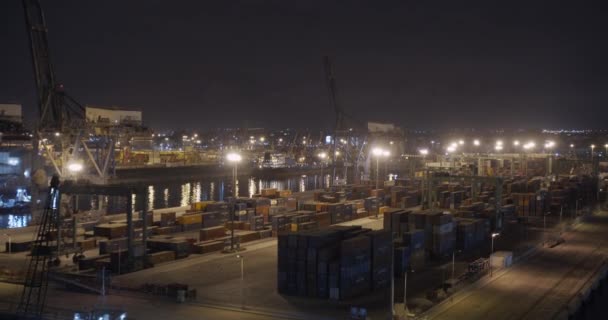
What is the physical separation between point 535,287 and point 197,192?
65453 millimetres

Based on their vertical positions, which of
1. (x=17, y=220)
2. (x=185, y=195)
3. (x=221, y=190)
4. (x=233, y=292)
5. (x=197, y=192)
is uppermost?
(x=221, y=190)

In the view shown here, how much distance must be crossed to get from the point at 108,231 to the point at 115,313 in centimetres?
1616

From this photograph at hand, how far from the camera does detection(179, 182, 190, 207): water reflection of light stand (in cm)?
6978

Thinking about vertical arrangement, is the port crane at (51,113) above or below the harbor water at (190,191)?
above

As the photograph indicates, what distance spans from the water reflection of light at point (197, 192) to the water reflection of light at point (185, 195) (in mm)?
739

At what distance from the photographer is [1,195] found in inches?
2378

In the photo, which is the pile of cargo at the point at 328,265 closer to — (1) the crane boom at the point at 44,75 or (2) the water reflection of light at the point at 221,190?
(1) the crane boom at the point at 44,75

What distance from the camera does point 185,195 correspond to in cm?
7888

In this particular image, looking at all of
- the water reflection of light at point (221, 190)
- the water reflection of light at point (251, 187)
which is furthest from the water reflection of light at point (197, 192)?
the water reflection of light at point (251, 187)

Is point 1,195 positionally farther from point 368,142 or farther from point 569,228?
point 569,228

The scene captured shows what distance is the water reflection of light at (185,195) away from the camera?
229 feet

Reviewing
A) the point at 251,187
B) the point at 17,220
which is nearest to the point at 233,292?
the point at 17,220

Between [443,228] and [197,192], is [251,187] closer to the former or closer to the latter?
[197,192]

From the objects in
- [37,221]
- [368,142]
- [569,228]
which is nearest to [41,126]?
[37,221]
